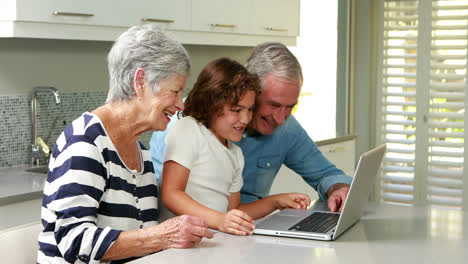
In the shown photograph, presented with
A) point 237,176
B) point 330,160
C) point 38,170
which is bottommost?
point 330,160

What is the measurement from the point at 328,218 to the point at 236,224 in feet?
1.13

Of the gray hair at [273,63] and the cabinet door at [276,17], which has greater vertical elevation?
the cabinet door at [276,17]

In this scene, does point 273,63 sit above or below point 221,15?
below

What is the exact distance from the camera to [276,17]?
370 centimetres

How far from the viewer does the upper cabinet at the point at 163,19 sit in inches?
92.0

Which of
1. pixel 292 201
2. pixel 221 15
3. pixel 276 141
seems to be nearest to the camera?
pixel 292 201

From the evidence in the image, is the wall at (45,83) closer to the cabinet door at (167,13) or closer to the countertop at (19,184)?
the countertop at (19,184)

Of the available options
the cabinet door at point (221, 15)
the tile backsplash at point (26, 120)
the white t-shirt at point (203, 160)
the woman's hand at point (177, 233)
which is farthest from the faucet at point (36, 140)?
the woman's hand at point (177, 233)

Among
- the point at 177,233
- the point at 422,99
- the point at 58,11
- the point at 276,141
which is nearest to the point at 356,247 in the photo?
the point at 177,233

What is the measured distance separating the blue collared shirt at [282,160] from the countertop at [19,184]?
78cm

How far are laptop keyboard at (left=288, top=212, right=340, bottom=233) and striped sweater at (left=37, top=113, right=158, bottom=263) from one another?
42cm

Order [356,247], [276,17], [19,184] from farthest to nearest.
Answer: [276,17], [19,184], [356,247]

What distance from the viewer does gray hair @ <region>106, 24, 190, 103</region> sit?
1.57 metres

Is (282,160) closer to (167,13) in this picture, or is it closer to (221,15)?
(167,13)
